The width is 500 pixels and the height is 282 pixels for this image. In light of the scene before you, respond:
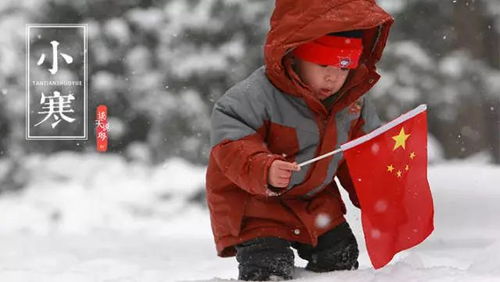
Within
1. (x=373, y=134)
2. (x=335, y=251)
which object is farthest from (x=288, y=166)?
(x=335, y=251)

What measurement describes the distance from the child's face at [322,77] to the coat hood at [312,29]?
1.3 inches

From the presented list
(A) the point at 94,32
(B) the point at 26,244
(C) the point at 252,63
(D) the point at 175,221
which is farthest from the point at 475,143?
(B) the point at 26,244

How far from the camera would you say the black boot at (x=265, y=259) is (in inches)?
69.5

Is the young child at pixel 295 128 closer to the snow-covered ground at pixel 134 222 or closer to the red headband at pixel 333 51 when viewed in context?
the red headband at pixel 333 51

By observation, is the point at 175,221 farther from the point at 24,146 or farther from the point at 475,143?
the point at 475,143

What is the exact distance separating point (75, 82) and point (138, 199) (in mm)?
565

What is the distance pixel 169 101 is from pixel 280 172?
81.0 inches

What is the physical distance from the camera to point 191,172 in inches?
141

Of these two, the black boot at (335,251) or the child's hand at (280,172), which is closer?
the child's hand at (280,172)

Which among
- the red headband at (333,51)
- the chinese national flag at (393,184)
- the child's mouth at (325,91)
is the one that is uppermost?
the red headband at (333,51)

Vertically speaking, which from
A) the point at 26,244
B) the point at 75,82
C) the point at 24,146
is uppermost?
the point at 75,82

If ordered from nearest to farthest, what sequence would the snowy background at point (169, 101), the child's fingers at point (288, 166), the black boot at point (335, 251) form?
1. the child's fingers at point (288, 166)
2. the black boot at point (335, 251)
3. the snowy background at point (169, 101)

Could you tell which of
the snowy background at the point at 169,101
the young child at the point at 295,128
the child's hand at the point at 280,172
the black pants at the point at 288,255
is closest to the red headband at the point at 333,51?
the young child at the point at 295,128

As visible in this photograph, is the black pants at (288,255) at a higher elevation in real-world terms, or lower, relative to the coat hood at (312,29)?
lower
